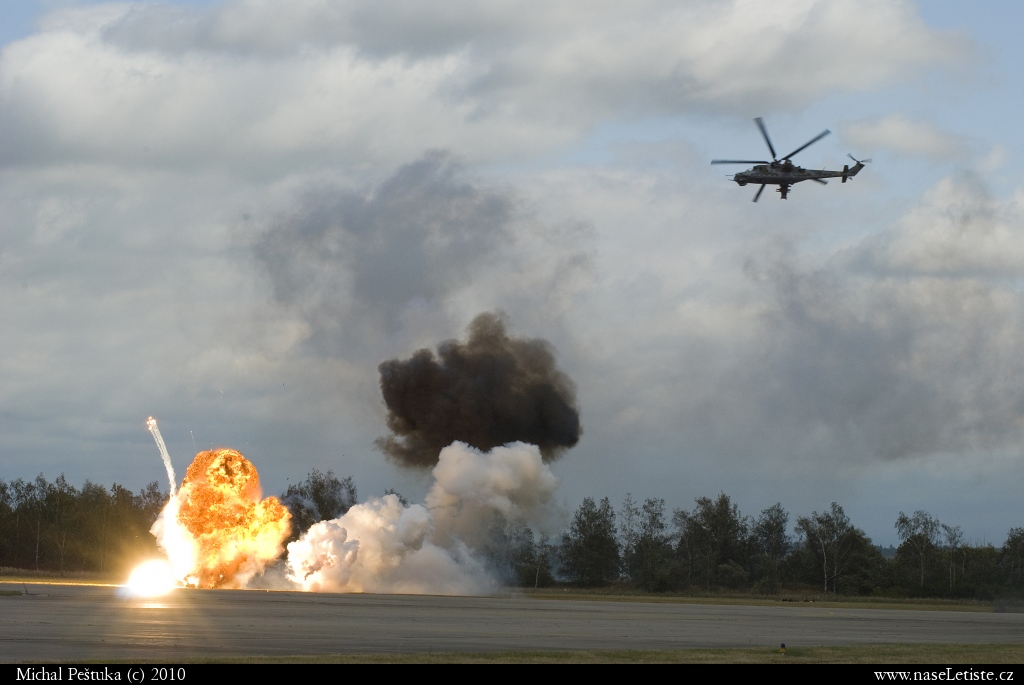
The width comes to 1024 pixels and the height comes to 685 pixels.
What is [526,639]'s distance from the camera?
39312mm

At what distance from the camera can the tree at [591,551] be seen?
142 metres

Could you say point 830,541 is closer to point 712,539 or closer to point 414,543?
point 712,539

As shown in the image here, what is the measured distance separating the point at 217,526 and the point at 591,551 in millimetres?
67891

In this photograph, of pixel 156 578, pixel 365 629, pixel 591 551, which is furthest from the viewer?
pixel 591 551

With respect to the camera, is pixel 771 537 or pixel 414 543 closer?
pixel 414 543

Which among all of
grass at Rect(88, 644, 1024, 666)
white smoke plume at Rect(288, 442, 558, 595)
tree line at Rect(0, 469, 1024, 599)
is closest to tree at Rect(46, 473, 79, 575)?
tree line at Rect(0, 469, 1024, 599)

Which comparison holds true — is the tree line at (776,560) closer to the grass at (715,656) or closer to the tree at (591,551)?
the tree at (591,551)

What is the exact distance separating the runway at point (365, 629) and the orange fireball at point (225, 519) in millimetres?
24234

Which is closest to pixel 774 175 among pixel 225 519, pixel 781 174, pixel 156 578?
pixel 781 174

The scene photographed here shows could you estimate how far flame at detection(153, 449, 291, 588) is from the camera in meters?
90.1

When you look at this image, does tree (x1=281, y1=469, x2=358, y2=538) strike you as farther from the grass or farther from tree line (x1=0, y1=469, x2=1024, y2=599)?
the grass

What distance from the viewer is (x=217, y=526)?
3568 inches
